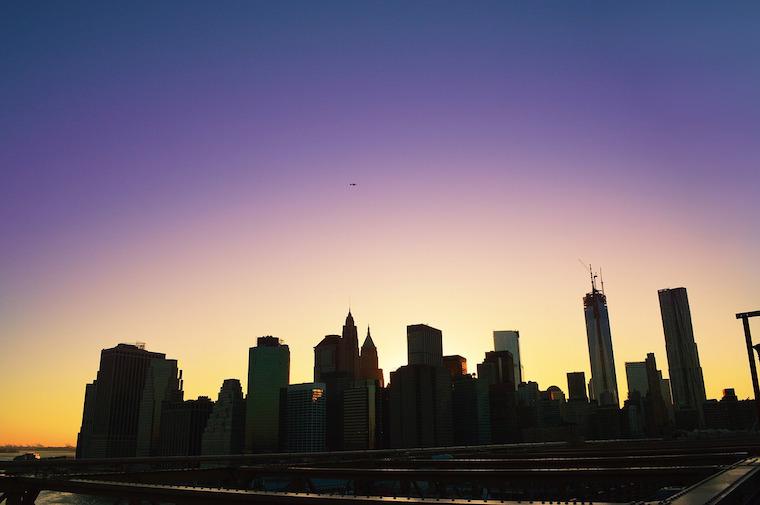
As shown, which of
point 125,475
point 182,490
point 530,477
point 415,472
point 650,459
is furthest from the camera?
point 650,459

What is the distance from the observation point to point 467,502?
27.1ft

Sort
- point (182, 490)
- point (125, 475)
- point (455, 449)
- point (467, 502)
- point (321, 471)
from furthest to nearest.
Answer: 1. point (455, 449)
2. point (321, 471)
3. point (125, 475)
4. point (182, 490)
5. point (467, 502)

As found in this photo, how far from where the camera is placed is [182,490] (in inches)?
417

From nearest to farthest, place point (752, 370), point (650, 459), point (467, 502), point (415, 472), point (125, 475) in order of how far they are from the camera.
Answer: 1. point (467, 502)
2. point (415, 472)
3. point (125, 475)
4. point (650, 459)
5. point (752, 370)

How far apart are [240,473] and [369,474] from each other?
4.61 metres

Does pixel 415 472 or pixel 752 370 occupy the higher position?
pixel 752 370

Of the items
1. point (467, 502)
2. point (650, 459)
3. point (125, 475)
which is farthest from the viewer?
point (650, 459)

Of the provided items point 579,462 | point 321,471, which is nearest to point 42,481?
point 321,471

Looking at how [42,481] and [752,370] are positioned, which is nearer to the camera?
[42,481]

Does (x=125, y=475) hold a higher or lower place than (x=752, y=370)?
lower

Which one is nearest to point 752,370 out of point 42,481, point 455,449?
point 42,481

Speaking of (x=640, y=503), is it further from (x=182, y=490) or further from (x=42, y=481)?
(x=42, y=481)

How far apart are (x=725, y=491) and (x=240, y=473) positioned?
14.2 metres

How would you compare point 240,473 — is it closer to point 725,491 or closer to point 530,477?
point 530,477
